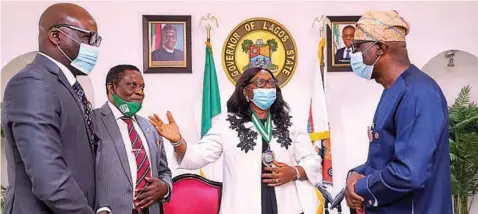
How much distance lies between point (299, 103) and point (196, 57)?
1.10 meters

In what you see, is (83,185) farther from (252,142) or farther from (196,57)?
(196,57)

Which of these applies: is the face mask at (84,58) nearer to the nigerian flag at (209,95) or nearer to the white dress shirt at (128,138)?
the white dress shirt at (128,138)

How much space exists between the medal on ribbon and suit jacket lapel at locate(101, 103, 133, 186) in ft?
2.79

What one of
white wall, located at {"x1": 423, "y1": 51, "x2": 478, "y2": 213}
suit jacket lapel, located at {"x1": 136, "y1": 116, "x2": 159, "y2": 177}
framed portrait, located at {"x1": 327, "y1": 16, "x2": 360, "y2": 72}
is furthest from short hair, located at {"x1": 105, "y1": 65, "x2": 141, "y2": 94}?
white wall, located at {"x1": 423, "y1": 51, "x2": 478, "y2": 213}

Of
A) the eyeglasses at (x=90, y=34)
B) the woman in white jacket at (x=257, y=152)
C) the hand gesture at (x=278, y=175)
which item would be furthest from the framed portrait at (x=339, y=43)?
the eyeglasses at (x=90, y=34)

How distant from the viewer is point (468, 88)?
554 centimetres

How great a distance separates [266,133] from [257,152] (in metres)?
0.14

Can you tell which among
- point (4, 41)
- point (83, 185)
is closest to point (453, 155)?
point (83, 185)

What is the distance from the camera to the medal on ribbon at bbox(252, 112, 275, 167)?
339cm

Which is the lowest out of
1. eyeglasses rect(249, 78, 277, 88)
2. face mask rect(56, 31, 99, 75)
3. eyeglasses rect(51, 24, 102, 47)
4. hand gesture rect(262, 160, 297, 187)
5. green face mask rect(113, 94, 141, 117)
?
hand gesture rect(262, 160, 297, 187)

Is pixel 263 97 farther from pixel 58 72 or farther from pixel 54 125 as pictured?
pixel 54 125

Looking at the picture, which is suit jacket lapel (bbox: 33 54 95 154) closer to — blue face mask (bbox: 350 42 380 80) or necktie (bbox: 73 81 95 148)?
necktie (bbox: 73 81 95 148)

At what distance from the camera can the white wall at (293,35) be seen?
5.09 m

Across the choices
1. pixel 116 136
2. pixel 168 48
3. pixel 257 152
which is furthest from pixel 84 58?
pixel 168 48
